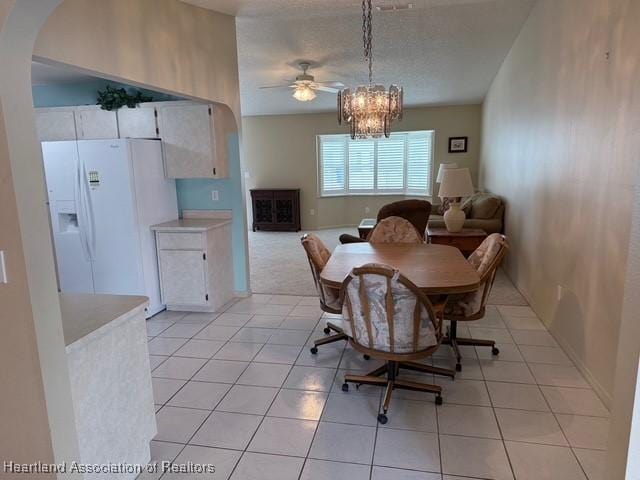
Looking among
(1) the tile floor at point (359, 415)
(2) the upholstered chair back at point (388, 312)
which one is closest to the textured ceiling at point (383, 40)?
(2) the upholstered chair back at point (388, 312)

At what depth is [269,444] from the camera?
6.94ft

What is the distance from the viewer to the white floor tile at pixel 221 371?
110 inches

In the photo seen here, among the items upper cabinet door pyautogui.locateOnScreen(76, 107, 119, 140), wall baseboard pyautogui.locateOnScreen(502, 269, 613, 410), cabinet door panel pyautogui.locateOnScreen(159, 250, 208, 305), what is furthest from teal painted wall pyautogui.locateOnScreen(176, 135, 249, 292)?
wall baseboard pyautogui.locateOnScreen(502, 269, 613, 410)

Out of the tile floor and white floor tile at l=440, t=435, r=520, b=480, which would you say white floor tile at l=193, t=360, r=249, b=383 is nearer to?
the tile floor

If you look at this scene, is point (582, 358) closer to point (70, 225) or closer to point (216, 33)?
point (216, 33)

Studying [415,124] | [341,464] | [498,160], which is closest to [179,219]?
[341,464]

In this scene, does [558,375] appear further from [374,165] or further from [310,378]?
[374,165]

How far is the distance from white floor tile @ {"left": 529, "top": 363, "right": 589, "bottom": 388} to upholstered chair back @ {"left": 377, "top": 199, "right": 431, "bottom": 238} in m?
2.32

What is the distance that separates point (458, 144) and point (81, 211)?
7.12 meters

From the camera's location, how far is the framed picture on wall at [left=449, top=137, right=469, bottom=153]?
27.6ft

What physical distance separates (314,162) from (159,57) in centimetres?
625

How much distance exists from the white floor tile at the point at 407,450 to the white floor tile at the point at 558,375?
1017 millimetres

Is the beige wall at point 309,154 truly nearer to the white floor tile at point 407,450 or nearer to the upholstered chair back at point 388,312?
the upholstered chair back at point 388,312

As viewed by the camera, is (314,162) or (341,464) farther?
(314,162)
